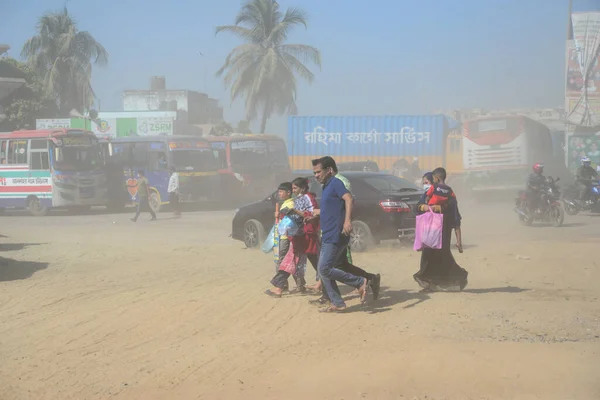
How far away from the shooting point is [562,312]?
7.81 metres

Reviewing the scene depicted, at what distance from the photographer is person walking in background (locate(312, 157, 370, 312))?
7762mm

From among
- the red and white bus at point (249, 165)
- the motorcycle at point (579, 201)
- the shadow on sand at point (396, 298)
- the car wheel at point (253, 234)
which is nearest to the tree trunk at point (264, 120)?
the red and white bus at point (249, 165)

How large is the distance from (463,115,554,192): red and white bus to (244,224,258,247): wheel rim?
16.9 metres

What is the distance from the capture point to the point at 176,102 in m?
63.9

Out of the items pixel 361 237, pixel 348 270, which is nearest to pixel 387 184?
pixel 361 237

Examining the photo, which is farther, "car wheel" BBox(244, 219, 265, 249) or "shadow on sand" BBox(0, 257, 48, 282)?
"car wheel" BBox(244, 219, 265, 249)

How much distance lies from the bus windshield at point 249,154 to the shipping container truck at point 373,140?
4.39 m

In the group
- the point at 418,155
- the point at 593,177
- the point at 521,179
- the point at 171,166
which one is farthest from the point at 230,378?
the point at 418,155

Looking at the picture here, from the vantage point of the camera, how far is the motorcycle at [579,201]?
21.3m

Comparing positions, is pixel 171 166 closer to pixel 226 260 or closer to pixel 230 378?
pixel 226 260

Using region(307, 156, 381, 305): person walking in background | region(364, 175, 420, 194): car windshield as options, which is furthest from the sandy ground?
region(364, 175, 420, 194): car windshield

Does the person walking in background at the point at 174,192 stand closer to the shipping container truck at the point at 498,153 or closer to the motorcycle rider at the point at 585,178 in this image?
the shipping container truck at the point at 498,153

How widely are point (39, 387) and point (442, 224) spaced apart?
15.9 feet

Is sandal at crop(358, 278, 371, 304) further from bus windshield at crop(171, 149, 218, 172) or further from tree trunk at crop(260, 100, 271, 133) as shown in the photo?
tree trunk at crop(260, 100, 271, 133)
